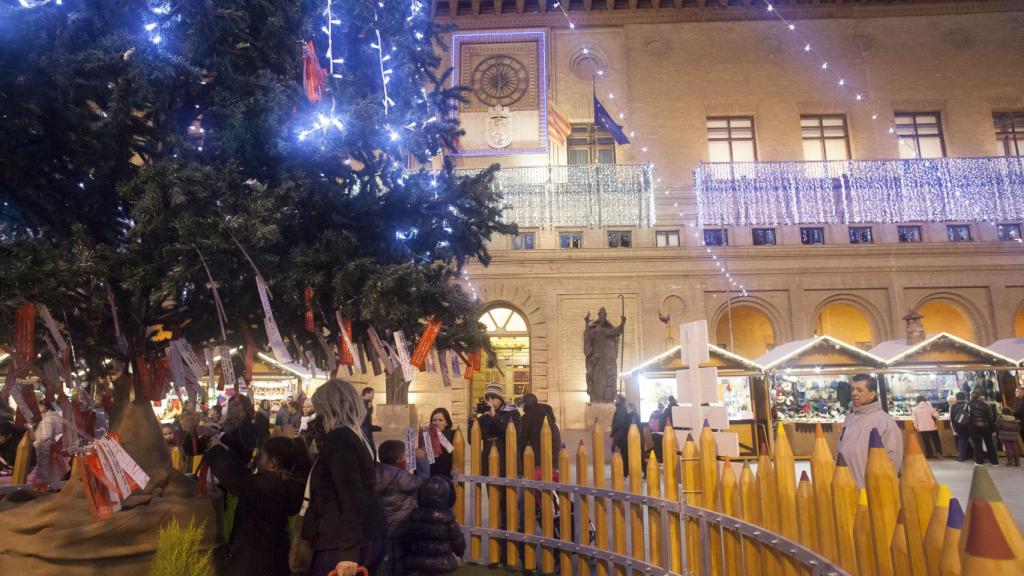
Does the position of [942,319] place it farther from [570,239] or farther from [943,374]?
[570,239]

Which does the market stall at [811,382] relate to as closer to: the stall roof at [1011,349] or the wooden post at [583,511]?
the stall roof at [1011,349]

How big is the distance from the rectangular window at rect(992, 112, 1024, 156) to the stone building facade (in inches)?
3.7

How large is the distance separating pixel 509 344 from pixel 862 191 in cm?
1349

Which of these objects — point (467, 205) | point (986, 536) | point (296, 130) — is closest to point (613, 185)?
point (467, 205)

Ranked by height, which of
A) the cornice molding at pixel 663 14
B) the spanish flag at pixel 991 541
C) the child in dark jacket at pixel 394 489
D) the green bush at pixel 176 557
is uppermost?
the cornice molding at pixel 663 14

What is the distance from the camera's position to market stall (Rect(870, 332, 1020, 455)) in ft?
53.7

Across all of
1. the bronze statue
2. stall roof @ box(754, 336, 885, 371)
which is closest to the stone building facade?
the bronze statue

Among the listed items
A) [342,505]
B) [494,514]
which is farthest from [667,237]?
[342,505]

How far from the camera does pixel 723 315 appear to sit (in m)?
24.1

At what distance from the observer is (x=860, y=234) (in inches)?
894

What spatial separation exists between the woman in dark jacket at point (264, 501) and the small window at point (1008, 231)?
86.5ft

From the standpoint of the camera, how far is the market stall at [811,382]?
1644 cm

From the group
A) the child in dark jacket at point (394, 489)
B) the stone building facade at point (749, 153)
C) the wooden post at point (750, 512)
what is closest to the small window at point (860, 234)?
the stone building facade at point (749, 153)

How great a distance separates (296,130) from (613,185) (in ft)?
59.9
